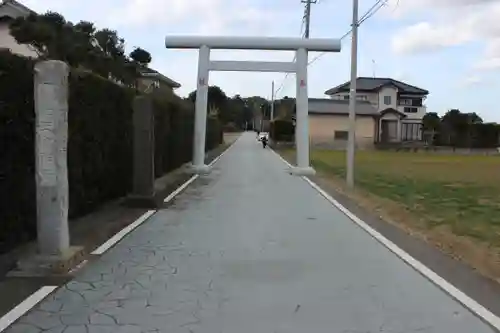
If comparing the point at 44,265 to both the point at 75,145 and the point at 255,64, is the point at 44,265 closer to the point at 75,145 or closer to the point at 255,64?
the point at 75,145

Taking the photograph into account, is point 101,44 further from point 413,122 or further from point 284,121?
point 413,122

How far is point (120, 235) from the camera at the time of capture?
1016 centimetres

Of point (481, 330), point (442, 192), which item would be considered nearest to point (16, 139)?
point (481, 330)

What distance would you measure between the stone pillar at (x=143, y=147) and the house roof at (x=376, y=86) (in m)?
69.1

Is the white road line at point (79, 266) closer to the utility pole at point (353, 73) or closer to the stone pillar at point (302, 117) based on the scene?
the utility pole at point (353, 73)

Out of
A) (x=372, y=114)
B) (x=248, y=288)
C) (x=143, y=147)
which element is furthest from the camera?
(x=372, y=114)

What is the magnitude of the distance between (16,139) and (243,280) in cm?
344

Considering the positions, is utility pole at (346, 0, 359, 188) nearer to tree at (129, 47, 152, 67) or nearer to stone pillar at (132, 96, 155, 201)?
stone pillar at (132, 96, 155, 201)

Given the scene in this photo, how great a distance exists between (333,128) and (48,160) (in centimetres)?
5788

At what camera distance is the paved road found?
560cm

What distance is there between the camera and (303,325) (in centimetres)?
554

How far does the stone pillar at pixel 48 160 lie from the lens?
7484mm

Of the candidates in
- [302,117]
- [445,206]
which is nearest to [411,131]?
[302,117]

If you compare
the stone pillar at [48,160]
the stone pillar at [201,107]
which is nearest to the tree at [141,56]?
the stone pillar at [201,107]
